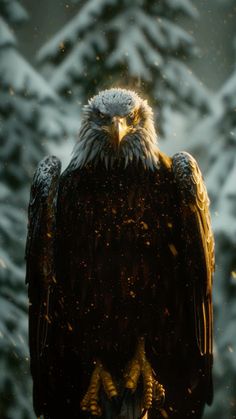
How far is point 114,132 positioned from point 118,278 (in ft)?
2.41

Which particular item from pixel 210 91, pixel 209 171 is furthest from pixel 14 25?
pixel 209 171

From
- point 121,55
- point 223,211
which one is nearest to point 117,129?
point 223,211

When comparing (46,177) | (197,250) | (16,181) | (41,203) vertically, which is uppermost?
(16,181)

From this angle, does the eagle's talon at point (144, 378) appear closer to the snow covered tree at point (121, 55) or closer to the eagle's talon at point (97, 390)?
the eagle's talon at point (97, 390)

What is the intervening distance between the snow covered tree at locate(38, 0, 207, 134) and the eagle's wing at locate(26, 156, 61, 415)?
135 inches

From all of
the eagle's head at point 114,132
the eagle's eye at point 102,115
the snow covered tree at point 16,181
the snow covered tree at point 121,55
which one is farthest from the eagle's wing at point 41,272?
the snow covered tree at point 121,55

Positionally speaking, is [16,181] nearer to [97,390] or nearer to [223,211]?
[223,211]

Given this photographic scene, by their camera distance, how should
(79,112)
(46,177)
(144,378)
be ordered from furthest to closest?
(79,112) → (46,177) → (144,378)

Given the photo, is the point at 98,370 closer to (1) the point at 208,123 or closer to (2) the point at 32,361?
(2) the point at 32,361

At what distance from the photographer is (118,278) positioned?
172 inches

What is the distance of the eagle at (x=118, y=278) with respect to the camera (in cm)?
434

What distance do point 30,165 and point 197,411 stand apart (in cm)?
387

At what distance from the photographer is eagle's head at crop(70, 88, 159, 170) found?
14.6 feet

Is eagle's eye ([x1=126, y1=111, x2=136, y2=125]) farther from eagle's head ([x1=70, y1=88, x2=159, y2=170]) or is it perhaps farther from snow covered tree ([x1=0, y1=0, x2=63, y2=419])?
snow covered tree ([x1=0, y1=0, x2=63, y2=419])
